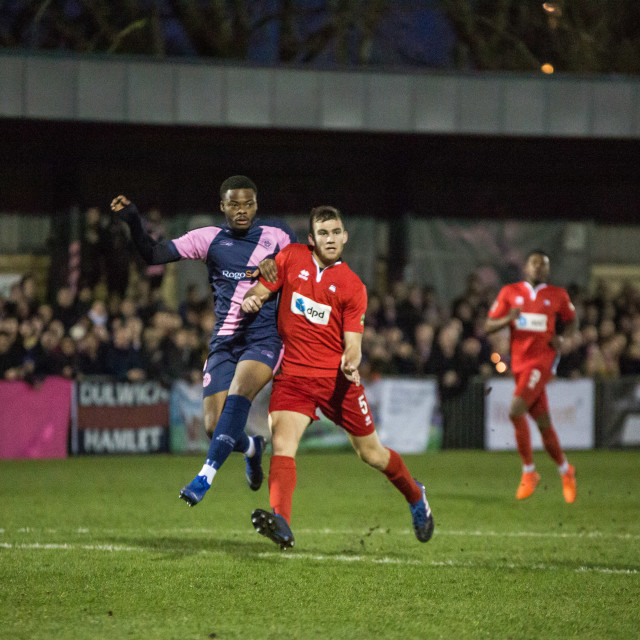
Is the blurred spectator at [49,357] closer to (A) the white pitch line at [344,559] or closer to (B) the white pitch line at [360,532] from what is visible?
(B) the white pitch line at [360,532]

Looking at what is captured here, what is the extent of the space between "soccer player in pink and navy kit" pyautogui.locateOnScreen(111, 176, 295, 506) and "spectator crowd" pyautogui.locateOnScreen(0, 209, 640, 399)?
556cm

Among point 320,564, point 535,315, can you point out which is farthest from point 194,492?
point 535,315

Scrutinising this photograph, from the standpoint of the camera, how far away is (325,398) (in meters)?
6.09

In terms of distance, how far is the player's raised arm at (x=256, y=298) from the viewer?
19.8ft

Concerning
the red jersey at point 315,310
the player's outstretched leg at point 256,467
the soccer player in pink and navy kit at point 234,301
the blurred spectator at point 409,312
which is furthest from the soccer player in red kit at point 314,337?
the blurred spectator at point 409,312

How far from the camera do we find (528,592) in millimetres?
5664

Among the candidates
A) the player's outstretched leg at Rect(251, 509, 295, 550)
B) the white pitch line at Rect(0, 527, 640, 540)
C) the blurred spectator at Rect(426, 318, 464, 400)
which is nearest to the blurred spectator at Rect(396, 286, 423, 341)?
the blurred spectator at Rect(426, 318, 464, 400)

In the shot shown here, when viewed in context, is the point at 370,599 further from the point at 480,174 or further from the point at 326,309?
the point at 480,174

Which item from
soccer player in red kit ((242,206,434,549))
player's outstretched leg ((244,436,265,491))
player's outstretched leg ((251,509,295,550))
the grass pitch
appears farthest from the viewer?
player's outstretched leg ((244,436,265,491))

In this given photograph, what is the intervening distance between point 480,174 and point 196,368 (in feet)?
31.7

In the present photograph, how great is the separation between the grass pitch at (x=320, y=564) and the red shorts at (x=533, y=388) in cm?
92

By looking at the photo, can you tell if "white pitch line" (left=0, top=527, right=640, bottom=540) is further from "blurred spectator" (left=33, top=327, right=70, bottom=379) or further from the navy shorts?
"blurred spectator" (left=33, top=327, right=70, bottom=379)

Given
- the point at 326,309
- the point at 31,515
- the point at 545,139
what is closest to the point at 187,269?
the point at 545,139

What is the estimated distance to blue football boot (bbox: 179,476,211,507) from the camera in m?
5.85
